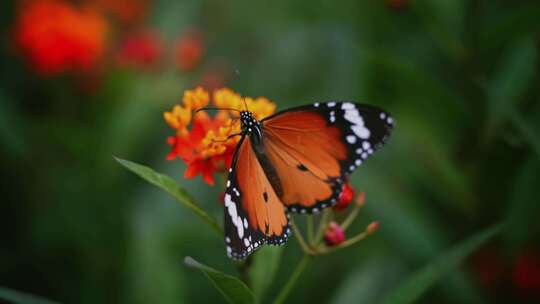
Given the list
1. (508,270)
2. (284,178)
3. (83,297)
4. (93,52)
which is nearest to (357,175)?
(508,270)

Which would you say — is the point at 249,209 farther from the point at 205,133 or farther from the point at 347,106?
the point at 347,106

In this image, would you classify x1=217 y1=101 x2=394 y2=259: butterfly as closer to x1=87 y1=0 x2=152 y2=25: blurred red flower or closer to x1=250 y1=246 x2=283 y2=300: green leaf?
x1=250 y1=246 x2=283 y2=300: green leaf

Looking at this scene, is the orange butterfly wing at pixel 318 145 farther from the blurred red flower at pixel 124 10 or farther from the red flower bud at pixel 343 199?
the blurred red flower at pixel 124 10

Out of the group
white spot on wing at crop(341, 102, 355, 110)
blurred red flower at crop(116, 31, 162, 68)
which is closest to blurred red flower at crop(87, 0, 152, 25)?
blurred red flower at crop(116, 31, 162, 68)

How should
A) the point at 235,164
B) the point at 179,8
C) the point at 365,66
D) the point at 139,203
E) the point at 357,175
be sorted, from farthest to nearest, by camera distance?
the point at 179,8
the point at 139,203
the point at 357,175
the point at 365,66
the point at 235,164

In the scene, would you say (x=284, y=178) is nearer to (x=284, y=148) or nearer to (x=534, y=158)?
(x=284, y=148)

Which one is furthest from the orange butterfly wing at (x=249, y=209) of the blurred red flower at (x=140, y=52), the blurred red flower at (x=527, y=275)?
the blurred red flower at (x=140, y=52)

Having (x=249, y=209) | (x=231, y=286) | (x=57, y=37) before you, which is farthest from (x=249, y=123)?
(x=57, y=37)
